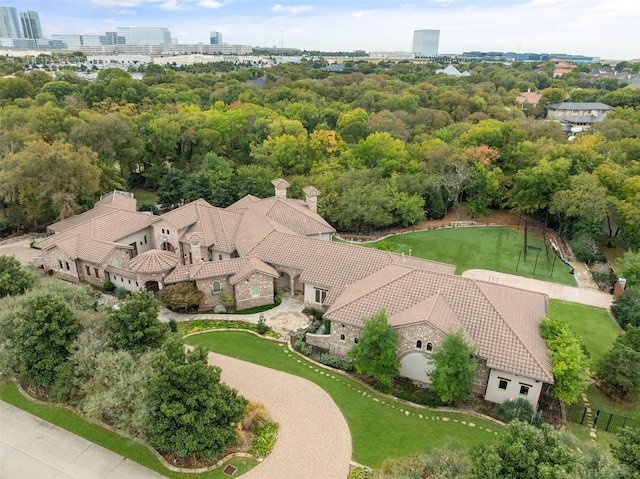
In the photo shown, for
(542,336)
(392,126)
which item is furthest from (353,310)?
(392,126)

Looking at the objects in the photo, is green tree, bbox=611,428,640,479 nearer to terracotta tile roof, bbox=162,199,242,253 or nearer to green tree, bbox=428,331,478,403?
green tree, bbox=428,331,478,403

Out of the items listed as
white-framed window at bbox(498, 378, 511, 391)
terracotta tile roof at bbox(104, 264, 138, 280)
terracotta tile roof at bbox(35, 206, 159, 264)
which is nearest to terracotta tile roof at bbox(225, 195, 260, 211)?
terracotta tile roof at bbox(35, 206, 159, 264)

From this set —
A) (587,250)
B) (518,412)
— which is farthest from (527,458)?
(587,250)

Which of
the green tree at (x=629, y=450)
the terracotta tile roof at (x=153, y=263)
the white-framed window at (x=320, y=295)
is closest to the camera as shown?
the green tree at (x=629, y=450)

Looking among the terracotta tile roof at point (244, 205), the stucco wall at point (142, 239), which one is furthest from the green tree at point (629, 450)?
the stucco wall at point (142, 239)

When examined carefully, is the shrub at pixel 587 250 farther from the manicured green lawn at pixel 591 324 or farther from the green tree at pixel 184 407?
the green tree at pixel 184 407

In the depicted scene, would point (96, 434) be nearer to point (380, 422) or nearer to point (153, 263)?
point (380, 422)
